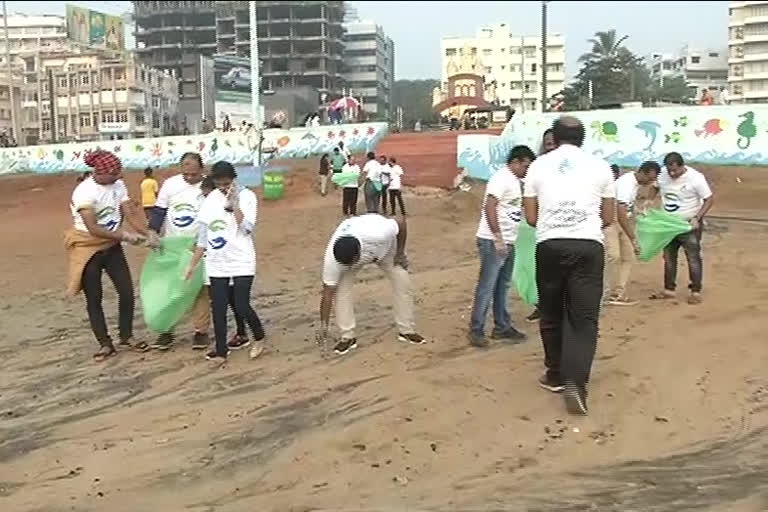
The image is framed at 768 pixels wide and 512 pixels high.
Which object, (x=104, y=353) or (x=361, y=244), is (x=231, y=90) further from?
(x=361, y=244)

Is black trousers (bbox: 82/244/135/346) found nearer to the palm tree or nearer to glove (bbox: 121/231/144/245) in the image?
glove (bbox: 121/231/144/245)

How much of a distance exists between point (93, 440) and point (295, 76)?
10733 centimetres

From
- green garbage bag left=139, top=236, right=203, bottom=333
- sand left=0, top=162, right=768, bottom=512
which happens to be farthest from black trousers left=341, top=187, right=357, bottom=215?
green garbage bag left=139, top=236, right=203, bottom=333

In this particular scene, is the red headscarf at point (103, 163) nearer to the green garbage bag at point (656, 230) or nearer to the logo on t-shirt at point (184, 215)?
the logo on t-shirt at point (184, 215)

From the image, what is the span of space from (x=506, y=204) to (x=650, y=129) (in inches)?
629

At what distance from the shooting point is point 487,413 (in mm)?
5219

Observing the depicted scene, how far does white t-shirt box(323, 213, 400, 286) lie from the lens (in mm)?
6586

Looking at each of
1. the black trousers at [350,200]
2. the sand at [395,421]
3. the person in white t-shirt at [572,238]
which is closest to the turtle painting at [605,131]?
the black trousers at [350,200]

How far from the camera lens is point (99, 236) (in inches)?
272

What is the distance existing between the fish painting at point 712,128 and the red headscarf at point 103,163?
57.1ft

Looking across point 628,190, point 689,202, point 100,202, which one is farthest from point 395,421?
point 689,202

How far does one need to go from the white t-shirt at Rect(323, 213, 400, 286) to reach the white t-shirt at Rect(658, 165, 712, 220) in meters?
3.10

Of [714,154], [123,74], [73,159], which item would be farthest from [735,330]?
[123,74]

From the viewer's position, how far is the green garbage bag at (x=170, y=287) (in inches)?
285
